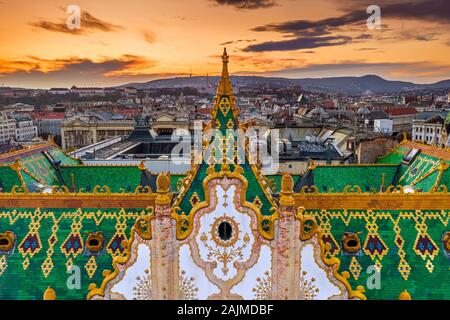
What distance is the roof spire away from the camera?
18688 millimetres

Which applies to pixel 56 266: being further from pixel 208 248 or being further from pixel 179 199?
pixel 208 248

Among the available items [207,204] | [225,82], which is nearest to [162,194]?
[207,204]

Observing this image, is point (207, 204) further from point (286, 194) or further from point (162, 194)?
point (286, 194)

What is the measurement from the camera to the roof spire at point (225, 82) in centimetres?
1869

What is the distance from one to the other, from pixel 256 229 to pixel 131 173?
963 inches

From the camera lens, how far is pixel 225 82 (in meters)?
19.3

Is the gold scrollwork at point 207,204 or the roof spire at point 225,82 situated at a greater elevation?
the roof spire at point 225,82

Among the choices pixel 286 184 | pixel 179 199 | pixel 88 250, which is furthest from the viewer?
pixel 88 250

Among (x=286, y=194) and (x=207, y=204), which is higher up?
(x=286, y=194)

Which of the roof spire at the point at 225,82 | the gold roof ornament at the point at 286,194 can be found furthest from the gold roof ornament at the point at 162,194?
the roof spire at the point at 225,82

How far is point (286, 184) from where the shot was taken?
1598 centimetres

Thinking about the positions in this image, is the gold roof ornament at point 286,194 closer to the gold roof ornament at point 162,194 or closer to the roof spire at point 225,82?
the gold roof ornament at point 162,194
